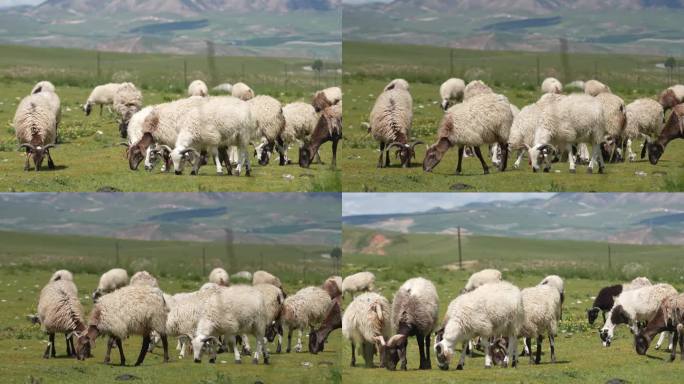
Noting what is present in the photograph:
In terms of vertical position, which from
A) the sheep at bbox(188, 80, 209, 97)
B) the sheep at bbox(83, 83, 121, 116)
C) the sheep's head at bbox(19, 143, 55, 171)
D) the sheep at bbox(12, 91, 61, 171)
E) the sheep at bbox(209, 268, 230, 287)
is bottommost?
the sheep at bbox(209, 268, 230, 287)

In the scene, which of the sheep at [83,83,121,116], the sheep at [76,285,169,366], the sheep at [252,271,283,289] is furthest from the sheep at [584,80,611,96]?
the sheep at [76,285,169,366]

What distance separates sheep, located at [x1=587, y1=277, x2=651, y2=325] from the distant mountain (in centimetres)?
316

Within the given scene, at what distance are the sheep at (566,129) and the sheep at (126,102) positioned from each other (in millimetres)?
14781

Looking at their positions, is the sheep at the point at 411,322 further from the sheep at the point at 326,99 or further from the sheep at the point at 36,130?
the sheep at the point at 326,99

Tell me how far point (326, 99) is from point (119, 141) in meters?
6.45

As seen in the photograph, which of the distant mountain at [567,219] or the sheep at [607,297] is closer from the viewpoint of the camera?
the sheep at [607,297]

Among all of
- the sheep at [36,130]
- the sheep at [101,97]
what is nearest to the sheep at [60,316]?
the sheep at [36,130]

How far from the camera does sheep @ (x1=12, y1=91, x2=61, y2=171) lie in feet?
102

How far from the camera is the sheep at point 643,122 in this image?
34.2 m

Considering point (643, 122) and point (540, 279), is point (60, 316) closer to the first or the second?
point (540, 279)

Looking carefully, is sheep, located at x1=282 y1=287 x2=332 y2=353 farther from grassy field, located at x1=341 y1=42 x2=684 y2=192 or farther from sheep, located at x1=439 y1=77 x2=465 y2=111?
sheep, located at x1=439 y1=77 x2=465 y2=111

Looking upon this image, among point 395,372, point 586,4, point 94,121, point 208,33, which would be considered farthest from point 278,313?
point 208,33

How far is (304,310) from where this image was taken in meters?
29.0

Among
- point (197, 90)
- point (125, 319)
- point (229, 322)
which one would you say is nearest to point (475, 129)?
point (229, 322)
